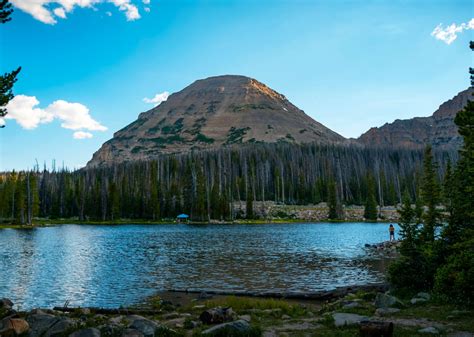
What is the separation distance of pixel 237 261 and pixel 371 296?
21.9 m

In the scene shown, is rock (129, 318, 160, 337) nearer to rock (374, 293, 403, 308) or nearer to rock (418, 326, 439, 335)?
rock (418, 326, 439, 335)

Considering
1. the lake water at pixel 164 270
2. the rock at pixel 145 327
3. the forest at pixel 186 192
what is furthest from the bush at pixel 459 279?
the forest at pixel 186 192

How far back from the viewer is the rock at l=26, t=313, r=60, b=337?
50.5 feet

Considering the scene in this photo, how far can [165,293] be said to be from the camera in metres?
28.9

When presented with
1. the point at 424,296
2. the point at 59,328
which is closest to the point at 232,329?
the point at 59,328

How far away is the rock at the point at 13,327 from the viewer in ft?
49.1

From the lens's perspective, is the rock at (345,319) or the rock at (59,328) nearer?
the rock at (59,328)

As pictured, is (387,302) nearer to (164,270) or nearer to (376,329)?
(376,329)

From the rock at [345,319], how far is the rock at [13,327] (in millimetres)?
12155

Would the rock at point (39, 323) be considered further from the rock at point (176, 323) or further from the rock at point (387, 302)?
the rock at point (387, 302)

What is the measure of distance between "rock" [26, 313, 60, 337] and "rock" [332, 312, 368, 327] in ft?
36.9

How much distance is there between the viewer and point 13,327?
49.9 feet

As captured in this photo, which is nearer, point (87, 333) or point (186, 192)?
point (87, 333)

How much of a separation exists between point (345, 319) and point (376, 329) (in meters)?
3.17
